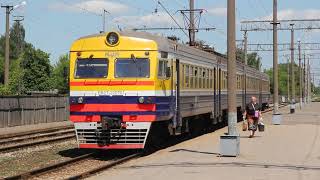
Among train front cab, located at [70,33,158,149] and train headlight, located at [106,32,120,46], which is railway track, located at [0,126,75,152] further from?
train headlight, located at [106,32,120,46]

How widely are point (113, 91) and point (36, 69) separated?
70.0 m

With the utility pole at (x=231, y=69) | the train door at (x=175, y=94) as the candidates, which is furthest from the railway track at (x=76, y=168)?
the utility pole at (x=231, y=69)

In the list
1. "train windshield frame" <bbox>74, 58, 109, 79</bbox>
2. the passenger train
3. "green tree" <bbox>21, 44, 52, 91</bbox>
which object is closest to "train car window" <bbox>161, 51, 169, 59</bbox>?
the passenger train

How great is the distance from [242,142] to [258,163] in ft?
19.3

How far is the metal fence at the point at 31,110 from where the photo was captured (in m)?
32.8

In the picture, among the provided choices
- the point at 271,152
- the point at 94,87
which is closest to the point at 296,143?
the point at 271,152

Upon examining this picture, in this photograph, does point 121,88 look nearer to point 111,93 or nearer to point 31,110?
point 111,93

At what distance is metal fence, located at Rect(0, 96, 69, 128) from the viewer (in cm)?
3278

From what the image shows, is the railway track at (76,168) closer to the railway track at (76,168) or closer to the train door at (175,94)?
the railway track at (76,168)

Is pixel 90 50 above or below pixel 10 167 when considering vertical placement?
above

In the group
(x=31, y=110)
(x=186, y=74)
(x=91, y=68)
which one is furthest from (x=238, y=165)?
(x=31, y=110)

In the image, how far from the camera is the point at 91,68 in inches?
647

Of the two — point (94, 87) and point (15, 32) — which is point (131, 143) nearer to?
point (94, 87)

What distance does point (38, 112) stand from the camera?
36500 millimetres
